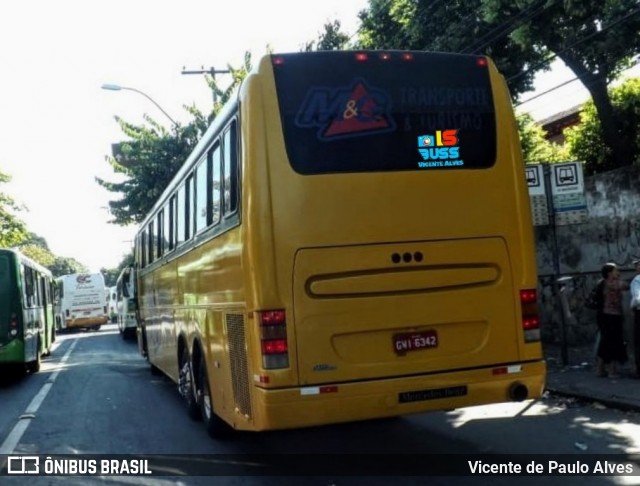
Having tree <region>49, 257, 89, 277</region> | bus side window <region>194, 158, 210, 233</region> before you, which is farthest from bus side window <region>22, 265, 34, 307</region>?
tree <region>49, 257, 89, 277</region>

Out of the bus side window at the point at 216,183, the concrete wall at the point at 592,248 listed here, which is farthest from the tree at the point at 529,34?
the bus side window at the point at 216,183

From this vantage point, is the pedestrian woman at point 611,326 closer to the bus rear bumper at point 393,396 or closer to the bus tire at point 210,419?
the bus rear bumper at point 393,396

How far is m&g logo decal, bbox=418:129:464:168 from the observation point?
240 inches

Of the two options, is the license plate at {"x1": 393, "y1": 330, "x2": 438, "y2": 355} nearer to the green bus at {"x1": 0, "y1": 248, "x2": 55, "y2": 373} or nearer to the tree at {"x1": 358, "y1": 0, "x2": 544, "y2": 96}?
the tree at {"x1": 358, "y1": 0, "x2": 544, "y2": 96}

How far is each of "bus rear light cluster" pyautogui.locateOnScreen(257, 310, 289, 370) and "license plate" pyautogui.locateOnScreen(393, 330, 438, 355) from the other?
0.91 metres

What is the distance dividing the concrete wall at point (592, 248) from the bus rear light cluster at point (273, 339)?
28.2ft

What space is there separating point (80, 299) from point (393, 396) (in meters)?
37.1

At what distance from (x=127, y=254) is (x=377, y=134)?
7180 centimetres

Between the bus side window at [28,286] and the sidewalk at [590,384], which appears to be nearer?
the sidewalk at [590,384]

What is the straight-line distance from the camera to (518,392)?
19.6 ft

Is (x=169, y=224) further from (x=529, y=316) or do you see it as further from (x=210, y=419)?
(x=529, y=316)

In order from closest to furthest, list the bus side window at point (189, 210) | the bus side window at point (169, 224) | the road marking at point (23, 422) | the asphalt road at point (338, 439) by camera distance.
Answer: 1. the asphalt road at point (338, 439)
2. the road marking at point (23, 422)
3. the bus side window at point (189, 210)
4. the bus side window at point (169, 224)

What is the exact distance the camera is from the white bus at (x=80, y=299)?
39719 millimetres

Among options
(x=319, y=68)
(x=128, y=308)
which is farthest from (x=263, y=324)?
(x=128, y=308)
